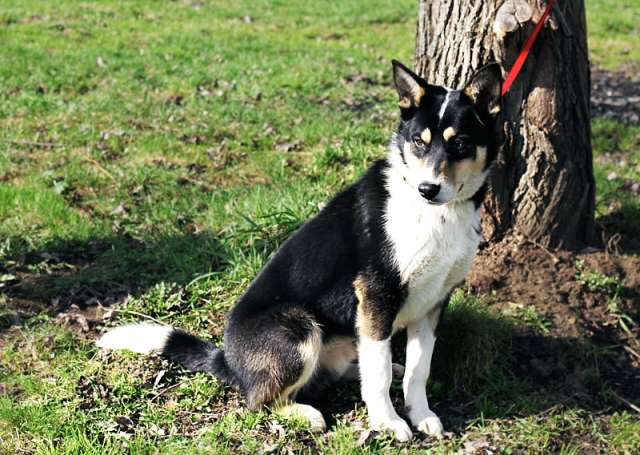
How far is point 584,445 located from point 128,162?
4330 mm

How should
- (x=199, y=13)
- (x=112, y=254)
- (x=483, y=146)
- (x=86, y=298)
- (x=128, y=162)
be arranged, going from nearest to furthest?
(x=483, y=146), (x=86, y=298), (x=112, y=254), (x=128, y=162), (x=199, y=13)

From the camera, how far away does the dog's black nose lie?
3219 millimetres

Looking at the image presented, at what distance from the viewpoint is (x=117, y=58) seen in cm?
909

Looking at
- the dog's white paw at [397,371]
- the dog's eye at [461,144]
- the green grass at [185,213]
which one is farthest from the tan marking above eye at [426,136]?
the dog's white paw at [397,371]

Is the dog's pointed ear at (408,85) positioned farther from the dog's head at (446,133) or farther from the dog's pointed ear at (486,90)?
the dog's pointed ear at (486,90)

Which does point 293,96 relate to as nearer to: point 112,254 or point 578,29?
point 112,254

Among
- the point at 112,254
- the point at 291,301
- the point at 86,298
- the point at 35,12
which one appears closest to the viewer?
the point at 291,301

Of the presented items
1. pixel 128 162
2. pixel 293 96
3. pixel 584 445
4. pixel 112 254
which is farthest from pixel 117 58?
pixel 584 445

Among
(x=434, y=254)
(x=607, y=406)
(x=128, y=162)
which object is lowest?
(x=607, y=406)

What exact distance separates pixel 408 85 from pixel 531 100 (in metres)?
1.35

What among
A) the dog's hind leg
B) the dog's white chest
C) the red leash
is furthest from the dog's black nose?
the red leash

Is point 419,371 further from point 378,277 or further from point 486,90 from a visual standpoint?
point 486,90

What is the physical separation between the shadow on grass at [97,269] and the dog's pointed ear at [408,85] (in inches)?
80.1

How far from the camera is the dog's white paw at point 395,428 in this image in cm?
356
